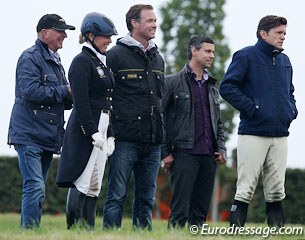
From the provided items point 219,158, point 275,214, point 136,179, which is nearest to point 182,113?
point 219,158

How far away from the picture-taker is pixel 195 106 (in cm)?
1128

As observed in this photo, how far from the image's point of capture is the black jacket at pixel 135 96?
1064cm

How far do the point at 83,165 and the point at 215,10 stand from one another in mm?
29743

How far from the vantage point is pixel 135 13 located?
11000 mm

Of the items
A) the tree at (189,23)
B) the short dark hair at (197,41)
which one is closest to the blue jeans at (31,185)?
the short dark hair at (197,41)

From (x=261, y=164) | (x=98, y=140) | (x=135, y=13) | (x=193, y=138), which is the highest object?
(x=135, y=13)

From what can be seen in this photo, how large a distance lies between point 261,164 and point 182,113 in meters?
1.07

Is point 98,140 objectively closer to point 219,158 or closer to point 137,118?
point 137,118

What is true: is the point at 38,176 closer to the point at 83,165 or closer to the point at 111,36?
the point at 83,165

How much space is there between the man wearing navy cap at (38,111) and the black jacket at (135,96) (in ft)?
1.79

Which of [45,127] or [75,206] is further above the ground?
[45,127]

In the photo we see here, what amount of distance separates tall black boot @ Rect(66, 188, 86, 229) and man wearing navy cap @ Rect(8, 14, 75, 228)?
0.76m

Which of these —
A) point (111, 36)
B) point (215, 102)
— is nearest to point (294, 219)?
point (215, 102)

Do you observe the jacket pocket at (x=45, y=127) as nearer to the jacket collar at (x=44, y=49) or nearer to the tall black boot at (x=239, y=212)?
the jacket collar at (x=44, y=49)
